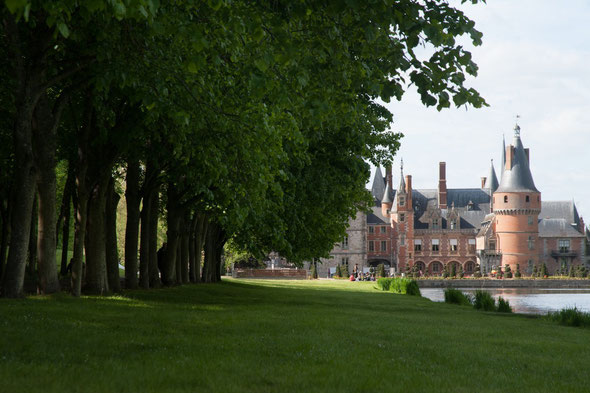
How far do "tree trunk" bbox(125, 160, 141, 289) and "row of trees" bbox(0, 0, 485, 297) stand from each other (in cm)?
5

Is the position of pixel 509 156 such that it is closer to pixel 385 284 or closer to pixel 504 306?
pixel 385 284

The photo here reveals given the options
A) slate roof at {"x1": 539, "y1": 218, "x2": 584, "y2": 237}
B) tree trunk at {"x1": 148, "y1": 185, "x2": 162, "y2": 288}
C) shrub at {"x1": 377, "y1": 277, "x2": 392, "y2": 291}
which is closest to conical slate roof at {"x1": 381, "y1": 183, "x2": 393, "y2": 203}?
slate roof at {"x1": 539, "y1": 218, "x2": 584, "y2": 237}

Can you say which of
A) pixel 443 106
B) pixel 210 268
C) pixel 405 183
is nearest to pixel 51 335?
pixel 443 106

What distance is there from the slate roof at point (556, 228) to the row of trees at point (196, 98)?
8495cm

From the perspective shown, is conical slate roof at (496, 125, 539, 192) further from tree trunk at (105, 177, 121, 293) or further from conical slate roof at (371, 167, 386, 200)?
tree trunk at (105, 177, 121, 293)

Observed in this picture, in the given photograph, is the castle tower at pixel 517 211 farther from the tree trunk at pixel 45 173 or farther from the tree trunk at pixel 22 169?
the tree trunk at pixel 22 169

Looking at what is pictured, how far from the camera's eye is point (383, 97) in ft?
30.4

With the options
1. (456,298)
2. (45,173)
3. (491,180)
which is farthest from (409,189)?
(45,173)

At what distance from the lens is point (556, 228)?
102188mm

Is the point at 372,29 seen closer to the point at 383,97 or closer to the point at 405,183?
the point at 383,97

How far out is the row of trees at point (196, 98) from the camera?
838 cm

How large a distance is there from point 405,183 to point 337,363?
101 metres

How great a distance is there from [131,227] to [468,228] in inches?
3597

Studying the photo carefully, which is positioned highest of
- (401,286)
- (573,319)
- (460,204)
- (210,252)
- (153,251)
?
(460,204)
